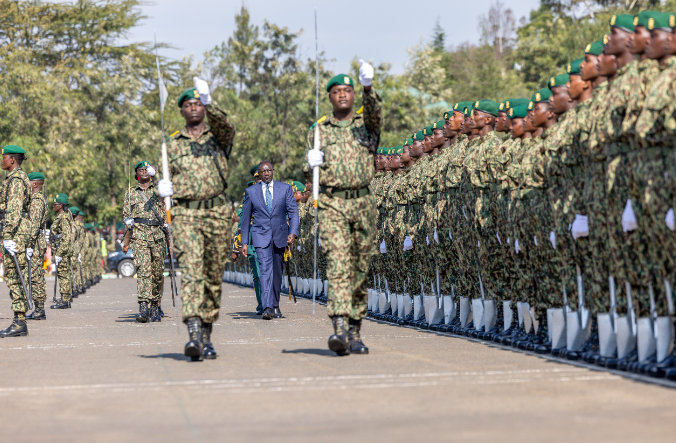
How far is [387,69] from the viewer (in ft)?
143

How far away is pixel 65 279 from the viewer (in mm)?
20547

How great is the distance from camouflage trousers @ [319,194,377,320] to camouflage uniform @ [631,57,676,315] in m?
2.71

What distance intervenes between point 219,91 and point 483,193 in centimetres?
3539

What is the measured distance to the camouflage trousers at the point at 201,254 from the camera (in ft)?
29.5

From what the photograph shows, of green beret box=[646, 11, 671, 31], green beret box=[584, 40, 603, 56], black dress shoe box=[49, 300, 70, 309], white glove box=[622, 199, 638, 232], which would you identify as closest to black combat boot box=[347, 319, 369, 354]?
white glove box=[622, 199, 638, 232]

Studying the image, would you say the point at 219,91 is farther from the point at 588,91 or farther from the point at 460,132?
the point at 588,91

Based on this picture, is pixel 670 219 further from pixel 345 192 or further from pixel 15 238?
pixel 15 238

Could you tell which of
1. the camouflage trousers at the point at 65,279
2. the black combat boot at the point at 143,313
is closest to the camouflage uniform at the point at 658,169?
the black combat boot at the point at 143,313

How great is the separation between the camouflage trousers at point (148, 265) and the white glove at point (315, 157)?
607cm

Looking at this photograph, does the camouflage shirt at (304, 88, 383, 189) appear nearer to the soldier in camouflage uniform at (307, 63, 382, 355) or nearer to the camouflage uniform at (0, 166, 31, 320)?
the soldier in camouflage uniform at (307, 63, 382, 355)

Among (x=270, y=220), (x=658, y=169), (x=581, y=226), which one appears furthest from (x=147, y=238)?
(x=658, y=169)

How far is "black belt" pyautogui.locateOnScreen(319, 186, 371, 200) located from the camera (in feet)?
30.0

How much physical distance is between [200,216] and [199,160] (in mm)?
520

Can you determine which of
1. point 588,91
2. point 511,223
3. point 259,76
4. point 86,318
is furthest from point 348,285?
point 259,76
